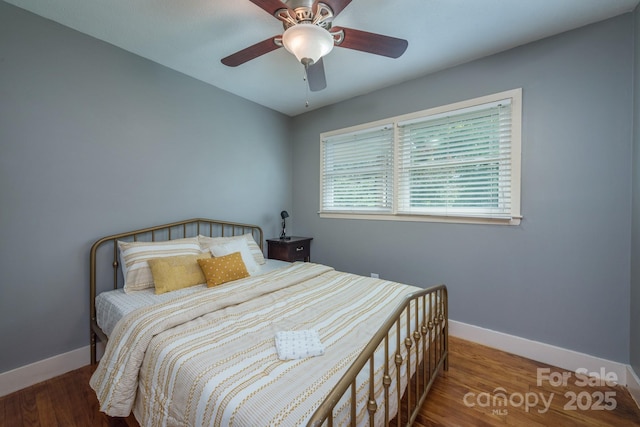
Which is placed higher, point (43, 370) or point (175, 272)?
point (175, 272)

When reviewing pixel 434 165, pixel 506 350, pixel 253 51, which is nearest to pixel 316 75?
pixel 253 51

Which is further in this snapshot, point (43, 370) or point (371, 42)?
point (43, 370)

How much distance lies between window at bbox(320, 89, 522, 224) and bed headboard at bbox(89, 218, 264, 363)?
4.69 feet

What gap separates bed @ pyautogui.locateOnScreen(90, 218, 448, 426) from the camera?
0.96 metres

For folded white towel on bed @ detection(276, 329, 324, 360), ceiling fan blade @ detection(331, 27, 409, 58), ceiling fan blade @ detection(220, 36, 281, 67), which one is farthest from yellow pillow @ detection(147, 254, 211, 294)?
ceiling fan blade @ detection(331, 27, 409, 58)

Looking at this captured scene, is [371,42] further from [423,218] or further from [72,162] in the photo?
[72,162]

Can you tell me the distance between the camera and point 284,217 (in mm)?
3553

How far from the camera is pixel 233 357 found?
1.16 meters

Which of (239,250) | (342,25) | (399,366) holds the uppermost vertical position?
(342,25)

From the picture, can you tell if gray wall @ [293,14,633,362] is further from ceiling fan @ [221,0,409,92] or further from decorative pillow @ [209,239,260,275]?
decorative pillow @ [209,239,260,275]

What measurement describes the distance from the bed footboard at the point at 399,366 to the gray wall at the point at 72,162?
2328mm

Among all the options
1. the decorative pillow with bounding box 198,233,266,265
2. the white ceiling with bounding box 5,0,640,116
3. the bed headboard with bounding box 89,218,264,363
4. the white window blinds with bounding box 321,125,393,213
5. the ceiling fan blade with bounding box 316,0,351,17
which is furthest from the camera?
the white window blinds with bounding box 321,125,393,213

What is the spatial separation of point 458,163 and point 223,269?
7.82ft

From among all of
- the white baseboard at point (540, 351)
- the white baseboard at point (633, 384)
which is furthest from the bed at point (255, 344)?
the white baseboard at point (633, 384)
